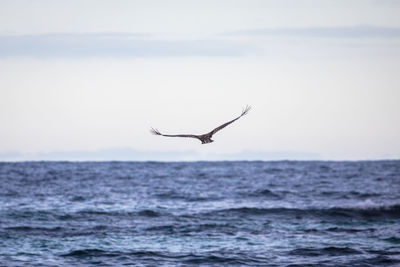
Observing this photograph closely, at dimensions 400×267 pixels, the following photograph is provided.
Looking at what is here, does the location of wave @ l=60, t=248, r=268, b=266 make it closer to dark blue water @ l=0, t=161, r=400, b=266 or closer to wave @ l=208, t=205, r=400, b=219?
dark blue water @ l=0, t=161, r=400, b=266

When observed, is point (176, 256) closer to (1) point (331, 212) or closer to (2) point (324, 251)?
(2) point (324, 251)

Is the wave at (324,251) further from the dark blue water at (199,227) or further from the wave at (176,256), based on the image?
the wave at (176,256)

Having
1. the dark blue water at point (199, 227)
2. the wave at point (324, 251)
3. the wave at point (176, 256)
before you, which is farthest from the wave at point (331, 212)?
the wave at point (176, 256)

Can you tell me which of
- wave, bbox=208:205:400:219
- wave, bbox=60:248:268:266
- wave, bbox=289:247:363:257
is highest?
wave, bbox=208:205:400:219

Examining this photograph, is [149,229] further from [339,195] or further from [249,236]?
[339,195]

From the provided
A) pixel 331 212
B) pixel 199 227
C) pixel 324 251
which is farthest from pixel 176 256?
pixel 331 212

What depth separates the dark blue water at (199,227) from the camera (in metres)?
22.7

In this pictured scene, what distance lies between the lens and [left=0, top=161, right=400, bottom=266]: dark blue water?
74.5 ft

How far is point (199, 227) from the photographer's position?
2933cm

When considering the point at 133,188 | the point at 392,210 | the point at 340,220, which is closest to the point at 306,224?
the point at 340,220

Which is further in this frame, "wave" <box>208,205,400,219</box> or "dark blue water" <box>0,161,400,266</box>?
"wave" <box>208,205,400,219</box>

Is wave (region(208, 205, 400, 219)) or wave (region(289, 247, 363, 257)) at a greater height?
wave (region(208, 205, 400, 219))

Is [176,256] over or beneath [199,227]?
beneath

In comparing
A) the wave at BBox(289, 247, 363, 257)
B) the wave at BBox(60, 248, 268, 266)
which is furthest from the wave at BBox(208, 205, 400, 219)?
the wave at BBox(60, 248, 268, 266)
